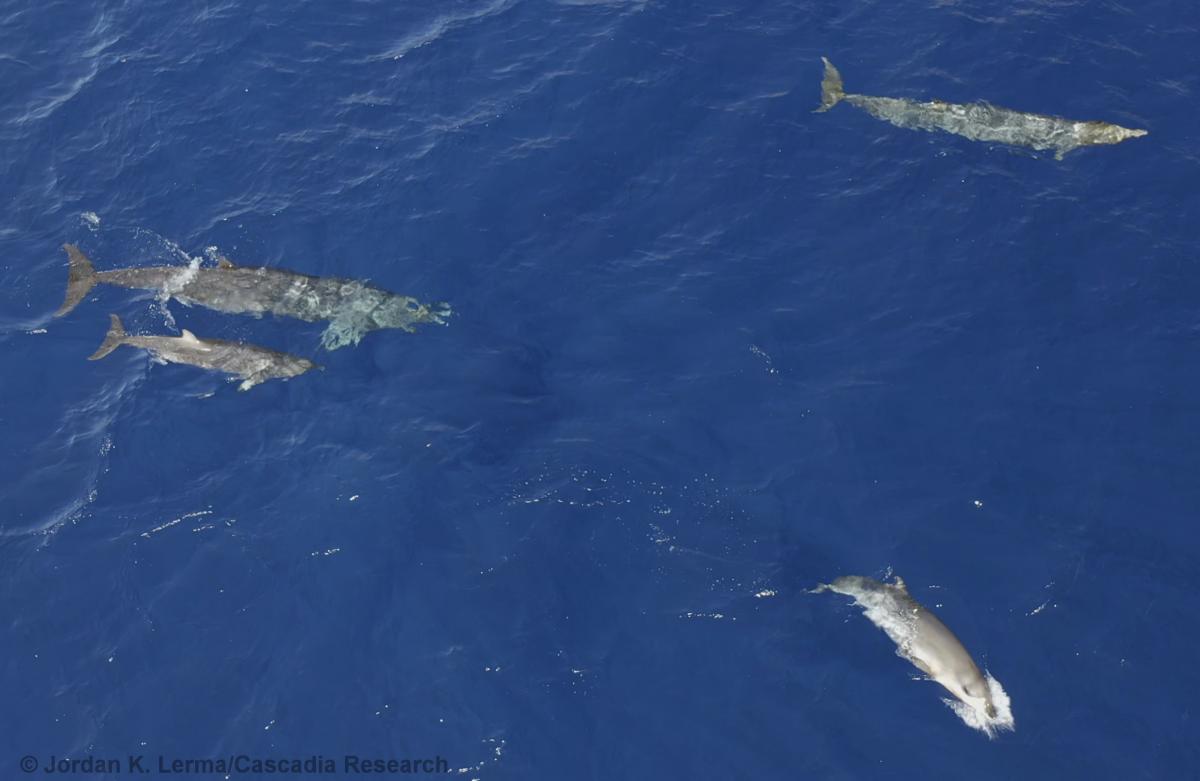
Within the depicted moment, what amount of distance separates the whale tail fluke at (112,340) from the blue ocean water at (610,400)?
706 mm

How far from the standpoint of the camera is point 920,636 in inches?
1030

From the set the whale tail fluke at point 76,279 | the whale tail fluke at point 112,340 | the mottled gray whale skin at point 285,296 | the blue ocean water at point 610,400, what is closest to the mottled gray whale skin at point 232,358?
the blue ocean water at point 610,400

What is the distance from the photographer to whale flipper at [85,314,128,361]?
35.9 meters

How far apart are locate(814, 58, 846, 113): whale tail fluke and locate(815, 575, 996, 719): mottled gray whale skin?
22.5 m

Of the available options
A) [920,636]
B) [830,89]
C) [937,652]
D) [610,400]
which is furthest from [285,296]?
[937,652]

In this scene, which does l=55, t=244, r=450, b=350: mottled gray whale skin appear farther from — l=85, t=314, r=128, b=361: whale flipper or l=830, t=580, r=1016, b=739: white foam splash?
l=830, t=580, r=1016, b=739: white foam splash

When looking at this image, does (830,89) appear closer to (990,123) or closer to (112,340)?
(990,123)

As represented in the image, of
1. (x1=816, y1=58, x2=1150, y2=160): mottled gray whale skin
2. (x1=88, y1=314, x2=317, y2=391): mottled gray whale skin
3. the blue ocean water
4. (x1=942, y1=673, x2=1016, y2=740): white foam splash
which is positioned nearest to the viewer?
(x1=942, y1=673, x2=1016, y2=740): white foam splash

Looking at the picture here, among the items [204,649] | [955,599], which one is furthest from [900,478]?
[204,649]

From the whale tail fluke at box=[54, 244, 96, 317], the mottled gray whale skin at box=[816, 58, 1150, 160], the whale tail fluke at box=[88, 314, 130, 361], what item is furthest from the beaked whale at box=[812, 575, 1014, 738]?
the whale tail fluke at box=[54, 244, 96, 317]

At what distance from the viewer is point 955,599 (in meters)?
27.7

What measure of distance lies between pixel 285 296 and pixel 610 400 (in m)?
13.6

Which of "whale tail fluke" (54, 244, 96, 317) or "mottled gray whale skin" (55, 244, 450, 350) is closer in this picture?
"mottled gray whale skin" (55, 244, 450, 350)

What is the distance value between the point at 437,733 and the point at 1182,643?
21.1 meters
